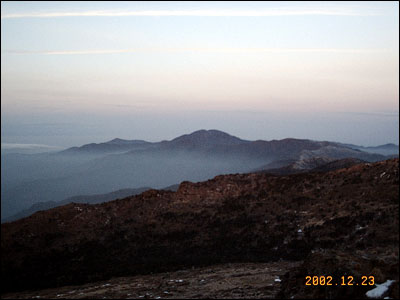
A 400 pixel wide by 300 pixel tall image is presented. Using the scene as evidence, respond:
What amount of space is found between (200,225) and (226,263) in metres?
12.4

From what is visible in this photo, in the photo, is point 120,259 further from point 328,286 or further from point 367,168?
point 367,168

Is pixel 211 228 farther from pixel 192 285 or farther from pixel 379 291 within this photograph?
pixel 379 291

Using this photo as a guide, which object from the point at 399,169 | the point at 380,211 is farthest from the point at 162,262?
the point at 399,169

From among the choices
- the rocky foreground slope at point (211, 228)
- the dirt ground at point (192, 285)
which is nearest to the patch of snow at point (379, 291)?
the dirt ground at point (192, 285)
